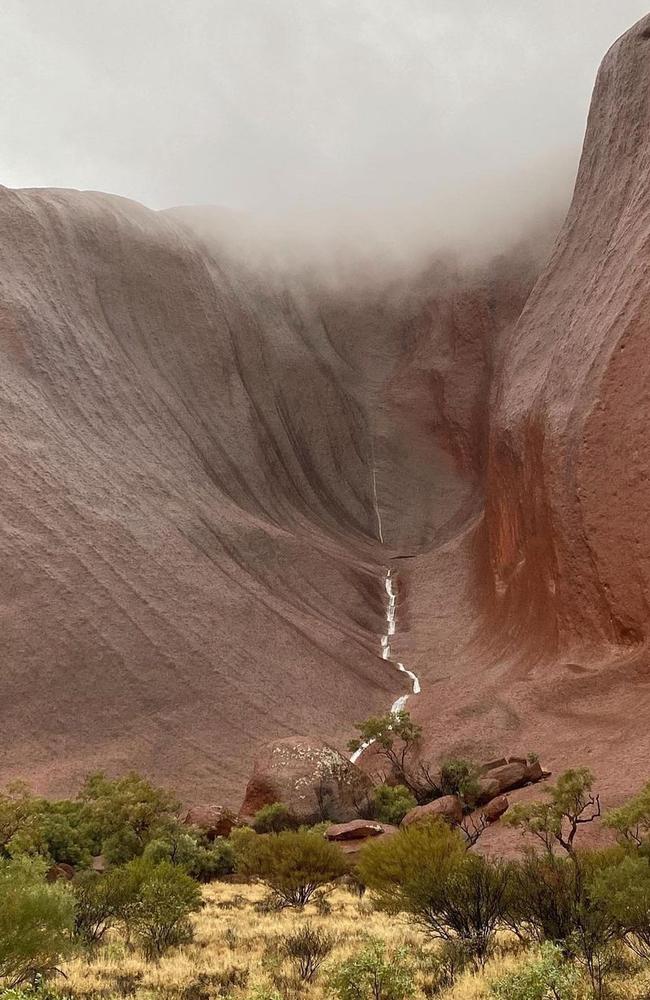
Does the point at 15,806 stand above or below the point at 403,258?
below

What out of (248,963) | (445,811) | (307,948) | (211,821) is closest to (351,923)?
(307,948)

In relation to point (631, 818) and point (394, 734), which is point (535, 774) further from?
point (631, 818)

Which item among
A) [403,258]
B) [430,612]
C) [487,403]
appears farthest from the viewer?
[403,258]

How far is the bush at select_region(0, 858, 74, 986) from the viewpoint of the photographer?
22.5 feet

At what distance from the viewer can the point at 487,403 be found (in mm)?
44531

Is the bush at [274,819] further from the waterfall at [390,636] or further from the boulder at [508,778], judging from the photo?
the waterfall at [390,636]

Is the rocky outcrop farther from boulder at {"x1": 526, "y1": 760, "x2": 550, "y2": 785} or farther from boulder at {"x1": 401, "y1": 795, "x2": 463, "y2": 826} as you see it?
boulder at {"x1": 526, "y1": 760, "x2": 550, "y2": 785}

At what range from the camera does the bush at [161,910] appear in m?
9.80

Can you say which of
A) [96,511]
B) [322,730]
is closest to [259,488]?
[96,511]

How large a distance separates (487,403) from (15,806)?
33649mm

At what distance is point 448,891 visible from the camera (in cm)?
855

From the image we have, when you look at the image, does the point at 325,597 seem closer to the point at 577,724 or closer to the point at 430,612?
the point at 430,612

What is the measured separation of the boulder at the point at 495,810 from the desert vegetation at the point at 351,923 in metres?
1.90

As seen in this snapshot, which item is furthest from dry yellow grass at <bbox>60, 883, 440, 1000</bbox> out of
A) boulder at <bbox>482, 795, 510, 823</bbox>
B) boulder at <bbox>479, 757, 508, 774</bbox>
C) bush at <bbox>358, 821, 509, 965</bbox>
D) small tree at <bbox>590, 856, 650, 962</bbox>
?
boulder at <bbox>479, 757, 508, 774</bbox>
